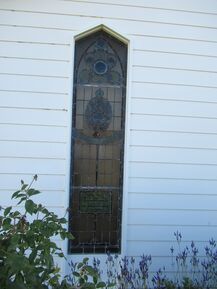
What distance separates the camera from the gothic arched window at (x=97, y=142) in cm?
558

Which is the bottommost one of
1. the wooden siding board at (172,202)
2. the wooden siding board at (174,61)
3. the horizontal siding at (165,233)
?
the horizontal siding at (165,233)

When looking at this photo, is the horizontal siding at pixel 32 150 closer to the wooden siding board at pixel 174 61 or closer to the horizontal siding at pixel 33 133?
the horizontal siding at pixel 33 133

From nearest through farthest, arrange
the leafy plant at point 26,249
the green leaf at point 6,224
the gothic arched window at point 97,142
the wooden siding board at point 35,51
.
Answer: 1. the leafy plant at point 26,249
2. the green leaf at point 6,224
3. the wooden siding board at point 35,51
4. the gothic arched window at point 97,142

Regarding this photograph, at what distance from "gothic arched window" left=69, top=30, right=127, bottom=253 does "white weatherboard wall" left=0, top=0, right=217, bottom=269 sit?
0.42 feet

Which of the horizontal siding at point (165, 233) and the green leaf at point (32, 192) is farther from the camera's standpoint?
the horizontal siding at point (165, 233)

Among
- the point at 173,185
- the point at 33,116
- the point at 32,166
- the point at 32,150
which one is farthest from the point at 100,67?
the point at 173,185

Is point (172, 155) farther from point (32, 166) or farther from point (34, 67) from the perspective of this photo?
point (34, 67)

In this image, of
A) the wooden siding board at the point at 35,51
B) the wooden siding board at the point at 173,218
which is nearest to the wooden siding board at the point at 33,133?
the wooden siding board at the point at 35,51

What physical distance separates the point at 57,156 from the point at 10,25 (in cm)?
142

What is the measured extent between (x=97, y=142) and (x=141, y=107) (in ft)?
1.97

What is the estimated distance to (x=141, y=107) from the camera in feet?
18.3

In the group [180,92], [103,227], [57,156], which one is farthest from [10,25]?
[103,227]

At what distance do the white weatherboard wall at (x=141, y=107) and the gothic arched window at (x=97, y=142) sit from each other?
0.13m

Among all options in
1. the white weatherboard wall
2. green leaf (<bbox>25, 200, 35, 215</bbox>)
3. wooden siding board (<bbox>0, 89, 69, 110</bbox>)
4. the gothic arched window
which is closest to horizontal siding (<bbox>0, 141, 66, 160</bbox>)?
the white weatherboard wall
